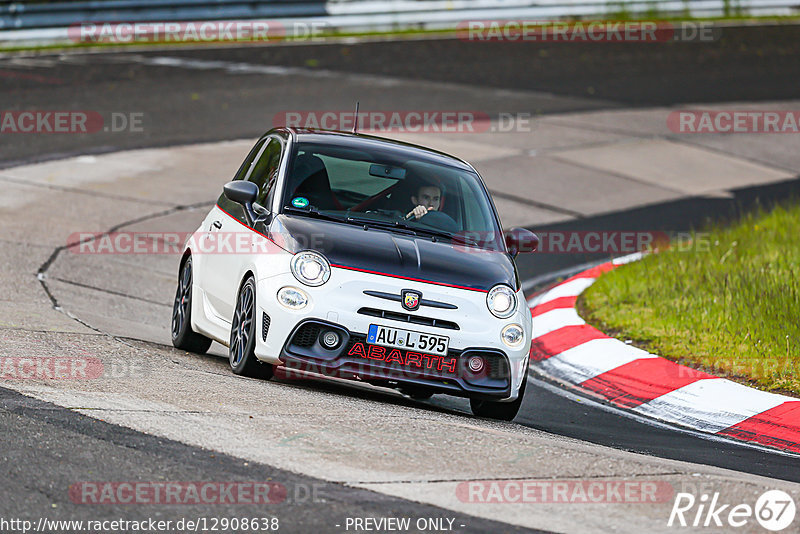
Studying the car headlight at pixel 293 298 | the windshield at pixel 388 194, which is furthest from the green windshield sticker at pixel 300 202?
the car headlight at pixel 293 298

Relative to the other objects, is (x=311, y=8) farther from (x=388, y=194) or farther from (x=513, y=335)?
(x=513, y=335)

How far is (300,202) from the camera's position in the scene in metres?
7.77

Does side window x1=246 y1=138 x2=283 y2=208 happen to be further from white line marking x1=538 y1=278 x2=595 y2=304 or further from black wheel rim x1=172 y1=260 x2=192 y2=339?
white line marking x1=538 y1=278 x2=595 y2=304

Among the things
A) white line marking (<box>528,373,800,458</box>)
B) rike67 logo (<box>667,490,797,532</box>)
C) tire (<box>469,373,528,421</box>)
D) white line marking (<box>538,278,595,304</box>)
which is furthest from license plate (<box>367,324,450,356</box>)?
white line marking (<box>538,278,595,304</box>)

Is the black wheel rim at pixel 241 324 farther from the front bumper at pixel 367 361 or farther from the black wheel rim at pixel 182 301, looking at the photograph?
the black wheel rim at pixel 182 301

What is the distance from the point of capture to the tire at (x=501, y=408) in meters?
7.33

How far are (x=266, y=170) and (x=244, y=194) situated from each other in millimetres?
525

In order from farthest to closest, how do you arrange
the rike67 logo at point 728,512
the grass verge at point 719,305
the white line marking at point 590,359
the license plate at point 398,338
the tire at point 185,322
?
the white line marking at point 590,359
the grass verge at point 719,305
the tire at point 185,322
the license plate at point 398,338
the rike67 logo at point 728,512

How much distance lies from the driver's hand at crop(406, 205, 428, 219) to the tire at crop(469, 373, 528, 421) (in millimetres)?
1217

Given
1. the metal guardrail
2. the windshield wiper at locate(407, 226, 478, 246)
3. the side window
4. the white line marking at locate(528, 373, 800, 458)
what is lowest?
the white line marking at locate(528, 373, 800, 458)

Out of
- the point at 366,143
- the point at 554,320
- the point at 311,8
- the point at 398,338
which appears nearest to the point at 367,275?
the point at 398,338

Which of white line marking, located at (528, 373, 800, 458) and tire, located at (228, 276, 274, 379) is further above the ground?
tire, located at (228, 276, 274, 379)

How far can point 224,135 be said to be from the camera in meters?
16.6

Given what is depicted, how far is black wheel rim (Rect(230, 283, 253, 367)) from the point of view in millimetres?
7281
